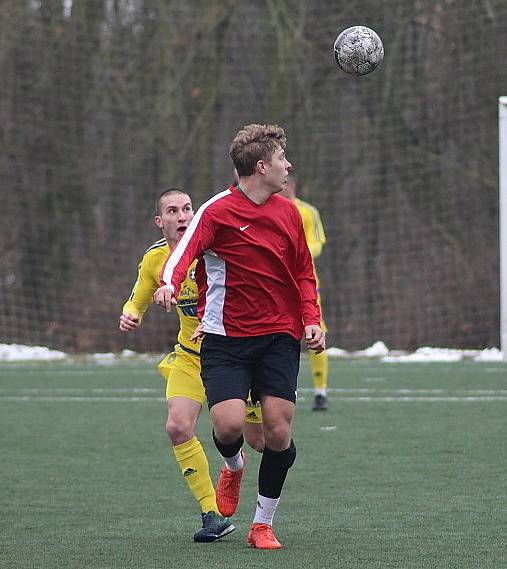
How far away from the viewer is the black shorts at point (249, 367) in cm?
553

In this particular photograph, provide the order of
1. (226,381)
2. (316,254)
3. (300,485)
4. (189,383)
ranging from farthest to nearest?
(316,254) < (300,485) < (189,383) < (226,381)

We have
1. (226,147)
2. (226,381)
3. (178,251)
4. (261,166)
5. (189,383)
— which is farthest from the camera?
(226,147)

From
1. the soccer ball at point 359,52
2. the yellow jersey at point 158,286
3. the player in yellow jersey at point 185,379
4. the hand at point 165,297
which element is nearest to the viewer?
the hand at point 165,297

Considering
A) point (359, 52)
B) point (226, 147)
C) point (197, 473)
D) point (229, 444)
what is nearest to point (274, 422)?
point (229, 444)

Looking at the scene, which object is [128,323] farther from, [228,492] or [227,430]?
[228,492]

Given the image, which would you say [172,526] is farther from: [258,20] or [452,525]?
[258,20]

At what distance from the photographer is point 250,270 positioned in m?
5.62

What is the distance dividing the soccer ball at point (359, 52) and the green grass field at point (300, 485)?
2113 mm

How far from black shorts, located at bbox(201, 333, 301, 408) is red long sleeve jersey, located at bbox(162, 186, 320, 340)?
4 centimetres

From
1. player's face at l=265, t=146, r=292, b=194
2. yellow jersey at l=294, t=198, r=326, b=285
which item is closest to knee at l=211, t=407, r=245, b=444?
player's face at l=265, t=146, r=292, b=194

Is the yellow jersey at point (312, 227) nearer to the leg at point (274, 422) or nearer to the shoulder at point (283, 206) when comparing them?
the shoulder at point (283, 206)

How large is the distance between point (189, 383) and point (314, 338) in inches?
35.3

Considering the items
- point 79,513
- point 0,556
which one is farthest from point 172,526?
point 0,556

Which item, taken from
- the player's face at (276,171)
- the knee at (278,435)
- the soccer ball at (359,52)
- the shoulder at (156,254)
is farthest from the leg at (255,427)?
the soccer ball at (359,52)
